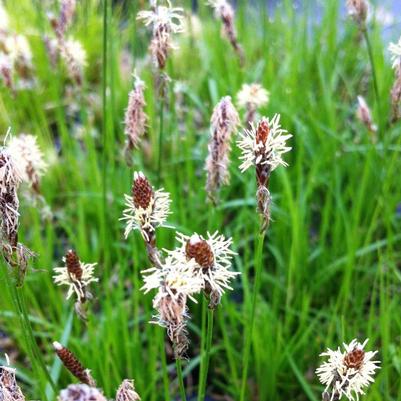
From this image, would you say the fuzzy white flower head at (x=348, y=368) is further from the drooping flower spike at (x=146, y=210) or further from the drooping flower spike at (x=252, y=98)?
the drooping flower spike at (x=252, y=98)

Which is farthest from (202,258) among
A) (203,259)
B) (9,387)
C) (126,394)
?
(9,387)

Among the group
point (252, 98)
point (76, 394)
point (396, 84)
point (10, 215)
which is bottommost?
point (76, 394)

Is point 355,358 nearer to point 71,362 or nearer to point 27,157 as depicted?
point 71,362

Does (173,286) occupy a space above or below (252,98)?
below

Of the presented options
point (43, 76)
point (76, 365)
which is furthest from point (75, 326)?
point (43, 76)

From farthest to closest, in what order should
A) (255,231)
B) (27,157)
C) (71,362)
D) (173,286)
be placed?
(255,231) < (27,157) < (71,362) < (173,286)

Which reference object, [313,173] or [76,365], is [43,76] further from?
[76,365]
